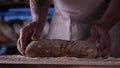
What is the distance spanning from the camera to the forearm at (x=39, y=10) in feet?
4.78

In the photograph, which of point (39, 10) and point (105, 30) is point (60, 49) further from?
point (39, 10)

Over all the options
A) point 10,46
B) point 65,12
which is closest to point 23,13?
point 10,46

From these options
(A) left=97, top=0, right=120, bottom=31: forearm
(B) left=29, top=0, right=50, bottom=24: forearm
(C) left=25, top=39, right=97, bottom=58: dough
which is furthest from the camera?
(B) left=29, top=0, right=50, bottom=24: forearm

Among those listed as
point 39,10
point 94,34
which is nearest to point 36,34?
→ point 39,10

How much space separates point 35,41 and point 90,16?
0.41m

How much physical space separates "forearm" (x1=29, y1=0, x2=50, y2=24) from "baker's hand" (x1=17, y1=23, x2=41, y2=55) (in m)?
0.06

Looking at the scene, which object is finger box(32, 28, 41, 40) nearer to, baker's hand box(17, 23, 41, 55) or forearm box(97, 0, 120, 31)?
baker's hand box(17, 23, 41, 55)

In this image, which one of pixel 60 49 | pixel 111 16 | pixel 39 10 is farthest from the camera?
pixel 39 10

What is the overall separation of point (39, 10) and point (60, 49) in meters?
0.34

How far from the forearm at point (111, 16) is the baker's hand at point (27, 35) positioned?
28cm

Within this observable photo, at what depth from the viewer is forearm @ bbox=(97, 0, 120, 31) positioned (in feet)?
4.30

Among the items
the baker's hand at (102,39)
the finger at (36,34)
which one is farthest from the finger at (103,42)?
the finger at (36,34)

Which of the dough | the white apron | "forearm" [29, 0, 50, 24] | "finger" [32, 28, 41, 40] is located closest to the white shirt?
the white apron

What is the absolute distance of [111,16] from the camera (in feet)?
4.36
